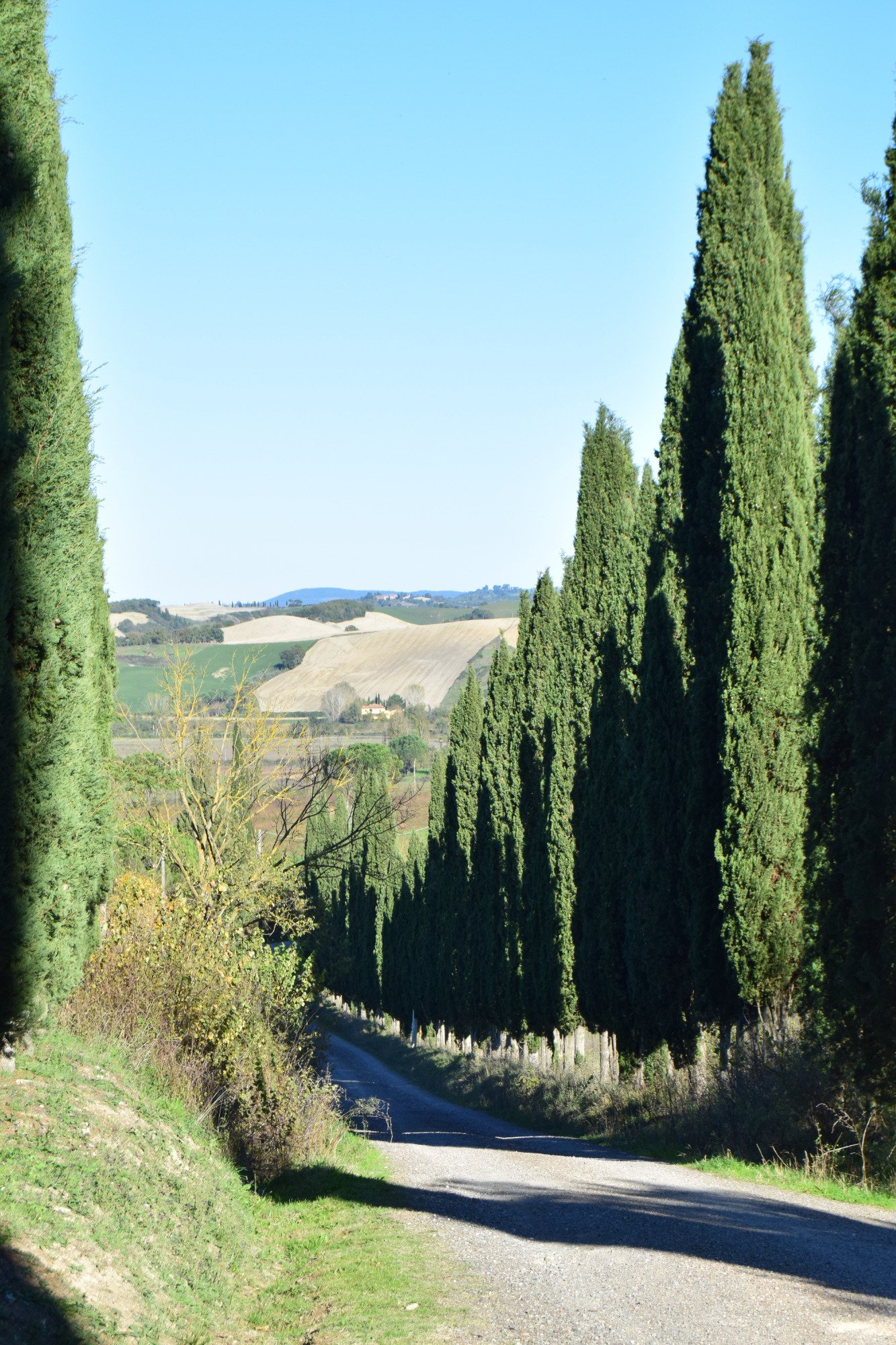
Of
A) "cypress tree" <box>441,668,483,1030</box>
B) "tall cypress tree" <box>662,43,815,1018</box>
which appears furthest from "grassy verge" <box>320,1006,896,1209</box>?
"tall cypress tree" <box>662,43,815,1018</box>

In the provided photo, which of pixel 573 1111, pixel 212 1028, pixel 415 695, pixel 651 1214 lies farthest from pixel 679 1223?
pixel 415 695

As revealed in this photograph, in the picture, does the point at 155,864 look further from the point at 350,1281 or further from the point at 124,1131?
the point at 350,1281

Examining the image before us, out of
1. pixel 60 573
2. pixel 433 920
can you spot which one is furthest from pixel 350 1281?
pixel 433 920

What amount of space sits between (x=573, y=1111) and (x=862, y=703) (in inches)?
426

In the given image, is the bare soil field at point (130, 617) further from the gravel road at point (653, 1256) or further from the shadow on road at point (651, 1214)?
the gravel road at point (653, 1256)

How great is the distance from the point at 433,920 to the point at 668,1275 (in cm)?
3312

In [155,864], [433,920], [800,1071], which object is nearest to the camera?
[800,1071]

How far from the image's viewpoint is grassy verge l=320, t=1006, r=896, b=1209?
963 centimetres

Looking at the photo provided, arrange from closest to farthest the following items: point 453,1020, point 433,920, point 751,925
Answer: point 751,925, point 453,1020, point 433,920

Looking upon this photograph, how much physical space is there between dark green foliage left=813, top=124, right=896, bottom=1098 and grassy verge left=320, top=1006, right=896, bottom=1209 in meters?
1.12

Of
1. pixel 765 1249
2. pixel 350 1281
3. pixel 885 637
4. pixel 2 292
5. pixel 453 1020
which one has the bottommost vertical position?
pixel 453 1020

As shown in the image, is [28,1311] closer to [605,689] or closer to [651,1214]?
[651,1214]

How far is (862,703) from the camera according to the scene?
10164mm

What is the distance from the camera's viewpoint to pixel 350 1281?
25.3 feet
